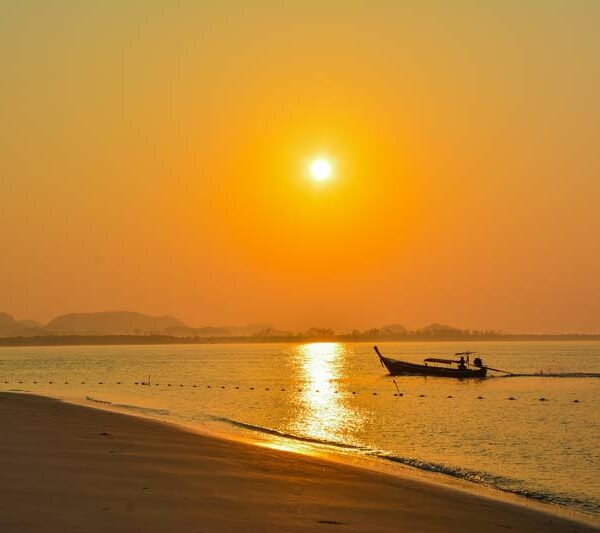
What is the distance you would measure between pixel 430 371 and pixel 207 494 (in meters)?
78.5

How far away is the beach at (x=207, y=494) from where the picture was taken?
10.5 metres

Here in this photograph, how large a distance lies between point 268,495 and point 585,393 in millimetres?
57771

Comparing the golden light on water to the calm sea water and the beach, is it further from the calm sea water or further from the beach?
the beach

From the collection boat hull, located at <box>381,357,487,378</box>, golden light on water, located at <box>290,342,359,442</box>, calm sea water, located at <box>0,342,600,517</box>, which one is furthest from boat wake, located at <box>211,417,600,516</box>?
boat hull, located at <box>381,357,487,378</box>

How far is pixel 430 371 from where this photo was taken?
291ft

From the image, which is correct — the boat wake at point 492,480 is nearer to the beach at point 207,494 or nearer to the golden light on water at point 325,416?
the beach at point 207,494

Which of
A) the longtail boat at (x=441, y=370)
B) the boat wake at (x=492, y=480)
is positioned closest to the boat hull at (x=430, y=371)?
the longtail boat at (x=441, y=370)

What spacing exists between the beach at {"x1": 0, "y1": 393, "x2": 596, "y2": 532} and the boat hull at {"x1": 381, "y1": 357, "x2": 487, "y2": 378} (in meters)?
69.6

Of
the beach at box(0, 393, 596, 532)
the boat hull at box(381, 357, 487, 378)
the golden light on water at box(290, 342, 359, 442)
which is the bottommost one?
the golden light on water at box(290, 342, 359, 442)

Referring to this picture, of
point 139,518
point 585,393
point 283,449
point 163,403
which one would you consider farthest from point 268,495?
point 585,393

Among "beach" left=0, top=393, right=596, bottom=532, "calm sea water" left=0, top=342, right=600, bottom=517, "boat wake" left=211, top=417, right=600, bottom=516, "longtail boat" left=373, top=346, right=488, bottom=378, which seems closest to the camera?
"beach" left=0, top=393, right=596, bottom=532

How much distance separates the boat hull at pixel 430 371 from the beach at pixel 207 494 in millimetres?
69593

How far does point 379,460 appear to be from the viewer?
77.1 ft

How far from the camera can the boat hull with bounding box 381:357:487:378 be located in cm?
8762
